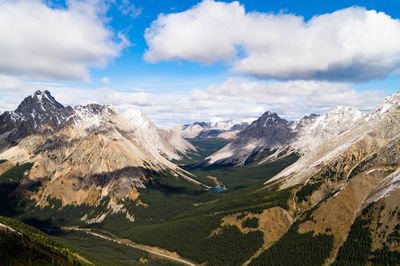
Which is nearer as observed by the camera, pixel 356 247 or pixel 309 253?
pixel 356 247

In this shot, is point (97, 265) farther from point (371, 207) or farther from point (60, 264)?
point (371, 207)

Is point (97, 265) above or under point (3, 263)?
under

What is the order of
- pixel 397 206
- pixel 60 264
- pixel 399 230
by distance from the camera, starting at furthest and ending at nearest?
pixel 397 206 < pixel 399 230 < pixel 60 264

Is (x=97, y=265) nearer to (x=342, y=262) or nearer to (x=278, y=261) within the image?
(x=278, y=261)

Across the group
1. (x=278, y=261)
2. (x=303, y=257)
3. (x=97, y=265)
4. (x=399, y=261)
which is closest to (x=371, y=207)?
(x=399, y=261)

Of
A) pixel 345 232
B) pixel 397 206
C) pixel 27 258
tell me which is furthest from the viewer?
pixel 345 232

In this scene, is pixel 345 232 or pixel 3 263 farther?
pixel 345 232

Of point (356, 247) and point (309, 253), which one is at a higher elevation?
point (356, 247)

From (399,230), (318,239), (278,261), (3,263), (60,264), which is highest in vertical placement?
(3,263)

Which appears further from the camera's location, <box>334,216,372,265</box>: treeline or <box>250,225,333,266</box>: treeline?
<box>250,225,333,266</box>: treeline

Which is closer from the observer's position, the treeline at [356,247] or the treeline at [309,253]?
the treeline at [356,247]

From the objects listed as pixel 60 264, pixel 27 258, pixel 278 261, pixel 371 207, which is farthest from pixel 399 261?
pixel 27 258
